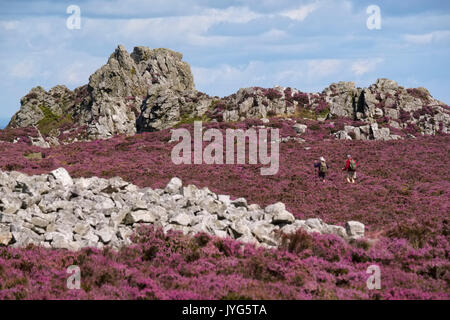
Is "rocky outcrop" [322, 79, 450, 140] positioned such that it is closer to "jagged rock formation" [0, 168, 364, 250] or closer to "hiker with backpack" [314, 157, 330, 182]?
"hiker with backpack" [314, 157, 330, 182]

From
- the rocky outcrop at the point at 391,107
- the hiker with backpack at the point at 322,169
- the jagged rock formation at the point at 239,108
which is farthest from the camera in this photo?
the jagged rock formation at the point at 239,108

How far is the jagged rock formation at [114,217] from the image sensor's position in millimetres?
14461

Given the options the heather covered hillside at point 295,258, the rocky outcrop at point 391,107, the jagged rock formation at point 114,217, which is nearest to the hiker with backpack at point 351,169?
the heather covered hillside at point 295,258

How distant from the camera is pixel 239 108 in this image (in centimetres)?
6562

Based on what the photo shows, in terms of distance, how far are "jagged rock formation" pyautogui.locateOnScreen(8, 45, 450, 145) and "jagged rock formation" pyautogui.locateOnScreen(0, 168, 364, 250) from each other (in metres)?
35.5

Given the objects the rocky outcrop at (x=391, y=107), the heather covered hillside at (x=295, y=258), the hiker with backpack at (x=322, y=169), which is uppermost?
the rocky outcrop at (x=391, y=107)

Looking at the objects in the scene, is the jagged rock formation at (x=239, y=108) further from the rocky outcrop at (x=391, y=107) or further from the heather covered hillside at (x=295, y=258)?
the heather covered hillside at (x=295, y=258)

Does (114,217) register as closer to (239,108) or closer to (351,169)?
(351,169)

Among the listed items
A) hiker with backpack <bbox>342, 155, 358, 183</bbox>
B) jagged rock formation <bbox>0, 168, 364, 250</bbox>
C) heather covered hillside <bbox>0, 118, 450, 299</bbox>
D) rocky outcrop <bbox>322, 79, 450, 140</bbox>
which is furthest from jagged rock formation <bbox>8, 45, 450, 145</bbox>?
jagged rock formation <bbox>0, 168, 364, 250</bbox>

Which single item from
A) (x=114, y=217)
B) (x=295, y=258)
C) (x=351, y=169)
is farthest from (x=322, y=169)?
(x=114, y=217)

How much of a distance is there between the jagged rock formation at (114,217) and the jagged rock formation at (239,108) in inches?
1396

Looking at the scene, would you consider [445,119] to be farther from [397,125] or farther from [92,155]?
[92,155]

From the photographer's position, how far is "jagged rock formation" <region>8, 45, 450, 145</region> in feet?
213

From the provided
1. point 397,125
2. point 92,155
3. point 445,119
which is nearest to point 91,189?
point 92,155
